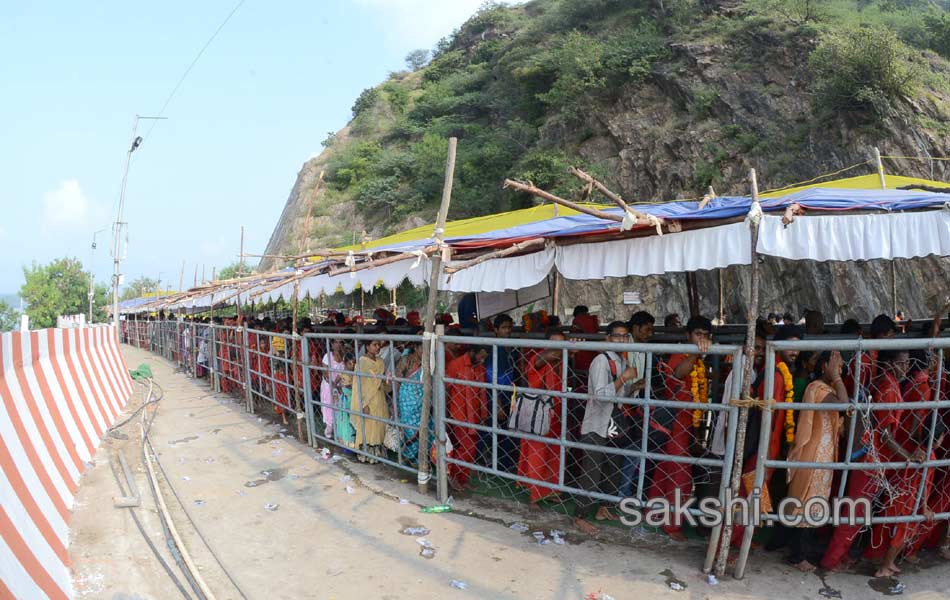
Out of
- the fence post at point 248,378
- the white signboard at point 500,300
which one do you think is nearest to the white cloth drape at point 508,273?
the white signboard at point 500,300

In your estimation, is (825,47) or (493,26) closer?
(825,47)

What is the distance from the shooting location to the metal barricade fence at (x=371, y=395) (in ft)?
19.8

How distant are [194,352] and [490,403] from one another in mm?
12635

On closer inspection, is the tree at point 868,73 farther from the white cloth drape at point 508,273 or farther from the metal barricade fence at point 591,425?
the metal barricade fence at point 591,425

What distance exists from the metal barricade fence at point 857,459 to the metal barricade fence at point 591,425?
0.32 m

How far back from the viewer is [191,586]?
407cm

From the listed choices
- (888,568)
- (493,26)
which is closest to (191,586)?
(888,568)

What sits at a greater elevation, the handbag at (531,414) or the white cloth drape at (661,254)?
the white cloth drape at (661,254)

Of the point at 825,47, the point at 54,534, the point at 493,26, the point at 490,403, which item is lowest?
the point at 54,534

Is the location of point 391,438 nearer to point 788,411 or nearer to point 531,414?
point 531,414

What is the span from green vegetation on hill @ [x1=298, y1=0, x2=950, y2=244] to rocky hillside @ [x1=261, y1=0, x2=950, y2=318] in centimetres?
7

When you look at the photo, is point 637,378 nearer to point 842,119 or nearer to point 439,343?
point 439,343

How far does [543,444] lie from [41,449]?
3864mm

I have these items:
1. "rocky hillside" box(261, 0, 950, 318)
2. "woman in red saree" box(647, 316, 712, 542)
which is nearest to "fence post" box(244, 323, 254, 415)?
"rocky hillside" box(261, 0, 950, 318)
